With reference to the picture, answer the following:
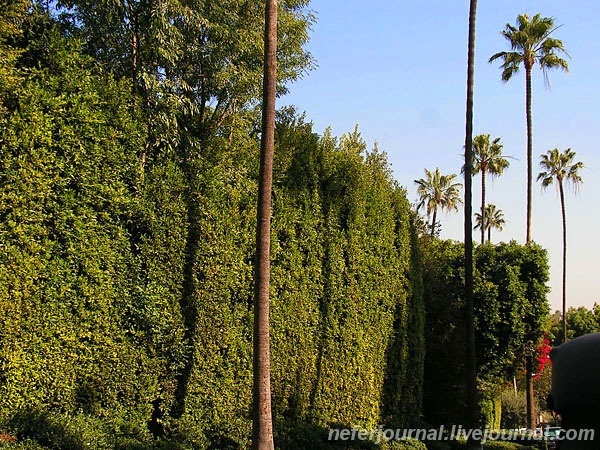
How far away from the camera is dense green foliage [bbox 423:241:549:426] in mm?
21531

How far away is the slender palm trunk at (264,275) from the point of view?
34.2 ft

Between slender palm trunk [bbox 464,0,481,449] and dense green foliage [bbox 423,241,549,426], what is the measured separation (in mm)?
4446

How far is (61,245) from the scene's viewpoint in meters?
9.64

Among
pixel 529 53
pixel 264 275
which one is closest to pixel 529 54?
pixel 529 53

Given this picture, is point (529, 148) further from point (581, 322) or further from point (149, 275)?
point (581, 322)

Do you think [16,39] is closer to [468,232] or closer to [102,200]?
[102,200]

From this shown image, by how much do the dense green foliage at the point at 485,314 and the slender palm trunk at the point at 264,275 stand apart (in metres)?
12.3

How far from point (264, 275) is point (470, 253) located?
8.36 meters

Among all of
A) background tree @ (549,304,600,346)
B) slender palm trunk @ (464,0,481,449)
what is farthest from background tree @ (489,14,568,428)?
background tree @ (549,304,600,346)

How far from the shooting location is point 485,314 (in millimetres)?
24078

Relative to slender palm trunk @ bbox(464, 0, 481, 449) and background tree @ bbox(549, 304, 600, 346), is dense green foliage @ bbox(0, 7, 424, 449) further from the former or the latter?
background tree @ bbox(549, 304, 600, 346)

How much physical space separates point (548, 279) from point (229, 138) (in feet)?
48.8

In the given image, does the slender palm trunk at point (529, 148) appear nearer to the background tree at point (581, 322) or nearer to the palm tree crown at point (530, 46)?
the palm tree crown at point (530, 46)

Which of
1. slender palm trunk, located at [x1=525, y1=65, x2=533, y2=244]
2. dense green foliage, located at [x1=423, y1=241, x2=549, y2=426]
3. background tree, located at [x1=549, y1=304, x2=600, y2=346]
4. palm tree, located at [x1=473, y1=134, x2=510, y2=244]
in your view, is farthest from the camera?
background tree, located at [x1=549, y1=304, x2=600, y2=346]
